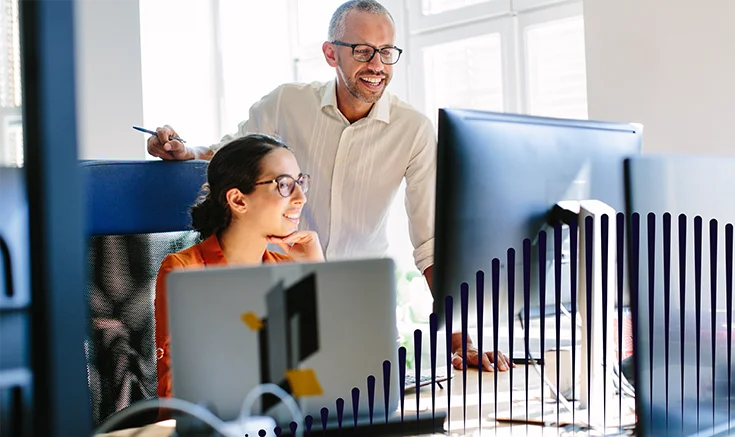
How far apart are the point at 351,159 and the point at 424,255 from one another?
37cm

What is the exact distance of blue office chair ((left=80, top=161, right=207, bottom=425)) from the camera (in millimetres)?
1546

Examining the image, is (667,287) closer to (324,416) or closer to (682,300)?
(682,300)

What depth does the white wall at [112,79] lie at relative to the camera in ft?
10.7

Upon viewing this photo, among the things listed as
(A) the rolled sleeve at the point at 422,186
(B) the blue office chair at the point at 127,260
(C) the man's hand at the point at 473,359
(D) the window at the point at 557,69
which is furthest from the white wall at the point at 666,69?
(B) the blue office chair at the point at 127,260

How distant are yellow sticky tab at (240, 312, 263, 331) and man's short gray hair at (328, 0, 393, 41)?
1590mm

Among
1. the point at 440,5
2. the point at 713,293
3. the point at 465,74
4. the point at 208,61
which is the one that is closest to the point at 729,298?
the point at 713,293

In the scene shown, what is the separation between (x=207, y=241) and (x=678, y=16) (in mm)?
1623

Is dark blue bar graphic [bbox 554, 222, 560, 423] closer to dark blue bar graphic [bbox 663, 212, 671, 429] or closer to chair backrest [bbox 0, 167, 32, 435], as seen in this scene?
dark blue bar graphic [bbox 663, 212, 671, 429]

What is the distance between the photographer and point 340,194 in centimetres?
227

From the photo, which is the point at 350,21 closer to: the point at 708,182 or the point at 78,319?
the point at 708,182

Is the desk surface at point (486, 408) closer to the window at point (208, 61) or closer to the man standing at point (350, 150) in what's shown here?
the man standing at point (350, 150)

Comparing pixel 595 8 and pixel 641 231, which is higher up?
pixel 595 8

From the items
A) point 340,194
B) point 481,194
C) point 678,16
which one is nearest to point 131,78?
point 340,194

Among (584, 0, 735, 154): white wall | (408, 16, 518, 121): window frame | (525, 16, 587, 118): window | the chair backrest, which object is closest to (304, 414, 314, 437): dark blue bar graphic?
the chair backrest
